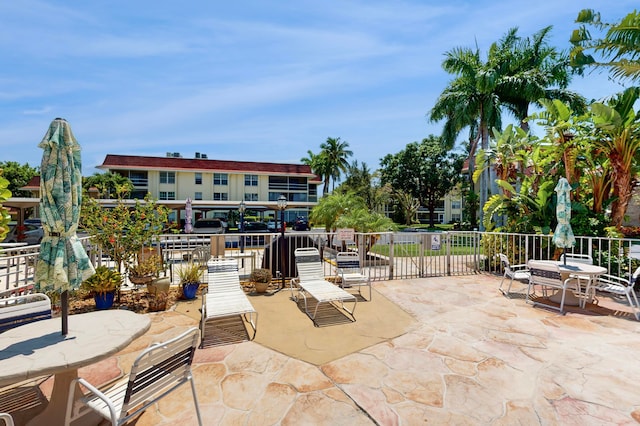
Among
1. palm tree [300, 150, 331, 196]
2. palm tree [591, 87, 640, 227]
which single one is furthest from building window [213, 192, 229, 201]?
palm tree [591, 87, 640, 227]

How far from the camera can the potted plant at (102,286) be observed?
577 cm

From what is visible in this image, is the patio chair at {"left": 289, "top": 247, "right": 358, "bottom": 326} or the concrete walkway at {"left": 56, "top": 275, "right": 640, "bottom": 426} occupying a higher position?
the patio chair at {"left": 289, "top": 247, "right": 358, "bottom": 326}

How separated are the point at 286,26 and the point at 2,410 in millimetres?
8245

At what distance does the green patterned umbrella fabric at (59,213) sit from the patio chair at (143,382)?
1.06 m

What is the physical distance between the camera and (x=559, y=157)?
9633 millimetres

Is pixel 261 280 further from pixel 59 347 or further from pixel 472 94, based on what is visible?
pixel 472 94

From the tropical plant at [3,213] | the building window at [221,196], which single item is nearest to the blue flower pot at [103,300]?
the tropical plant at [3,213]

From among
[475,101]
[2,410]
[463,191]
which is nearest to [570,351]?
[2,410]

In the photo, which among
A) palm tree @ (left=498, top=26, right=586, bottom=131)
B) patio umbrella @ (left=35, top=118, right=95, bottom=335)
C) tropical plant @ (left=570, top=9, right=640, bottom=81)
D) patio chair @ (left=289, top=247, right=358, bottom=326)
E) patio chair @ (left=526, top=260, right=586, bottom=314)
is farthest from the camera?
palm tree @ (left=498, top=26, right=586, bottom=131)

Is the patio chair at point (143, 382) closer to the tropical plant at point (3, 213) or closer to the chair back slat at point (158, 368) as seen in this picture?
the chair back slat at point (158, 368)

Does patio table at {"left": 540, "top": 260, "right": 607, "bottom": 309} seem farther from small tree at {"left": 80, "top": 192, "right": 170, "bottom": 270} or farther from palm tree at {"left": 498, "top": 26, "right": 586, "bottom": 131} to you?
palm tree at {"left": 498, "top": 26, "right": 586, "bottom": 131}

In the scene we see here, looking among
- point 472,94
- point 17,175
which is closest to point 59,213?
point 472,94

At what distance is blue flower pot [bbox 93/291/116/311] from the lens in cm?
581

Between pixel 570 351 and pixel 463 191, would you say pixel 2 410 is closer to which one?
pixel 570 351
